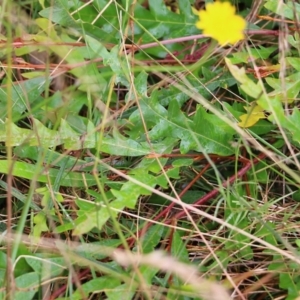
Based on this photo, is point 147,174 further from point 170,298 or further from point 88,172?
point 170,298

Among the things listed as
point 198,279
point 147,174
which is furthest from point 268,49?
point 198,279

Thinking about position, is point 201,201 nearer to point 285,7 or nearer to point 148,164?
point 148,164

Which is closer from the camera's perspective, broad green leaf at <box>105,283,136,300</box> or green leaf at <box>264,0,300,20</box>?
broad green leaf at <box>105,283,136,300</box>

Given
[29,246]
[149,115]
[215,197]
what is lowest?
[29,246]

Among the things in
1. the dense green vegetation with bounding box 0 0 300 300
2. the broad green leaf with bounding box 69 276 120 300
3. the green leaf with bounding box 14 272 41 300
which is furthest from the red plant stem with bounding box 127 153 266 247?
the green leaf with bounding box 14 272 41 300

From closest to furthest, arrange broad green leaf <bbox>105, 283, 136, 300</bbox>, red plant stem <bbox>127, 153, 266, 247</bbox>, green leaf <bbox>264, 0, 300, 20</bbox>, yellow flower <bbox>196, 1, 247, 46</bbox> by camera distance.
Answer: yellow flower <bbox>196, 1, 247, 46</bbox> → broad green leaf <bbox>105, 283, 136, 300</bbox> → red plant stem <bbox>127, 153, 266, 247</bbox> → green leaf <bbox>264, 0, 300, 20</bbox>

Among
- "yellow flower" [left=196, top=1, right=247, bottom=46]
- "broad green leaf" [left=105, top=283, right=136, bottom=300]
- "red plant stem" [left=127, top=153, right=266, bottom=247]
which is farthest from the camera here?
"red plant stem" [left=127, top=153, right=266, bottom=247]

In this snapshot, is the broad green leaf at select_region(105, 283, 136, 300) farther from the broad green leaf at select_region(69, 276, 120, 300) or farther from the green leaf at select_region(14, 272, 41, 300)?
the green leaf at select_region(14, 272, 41, 300)
